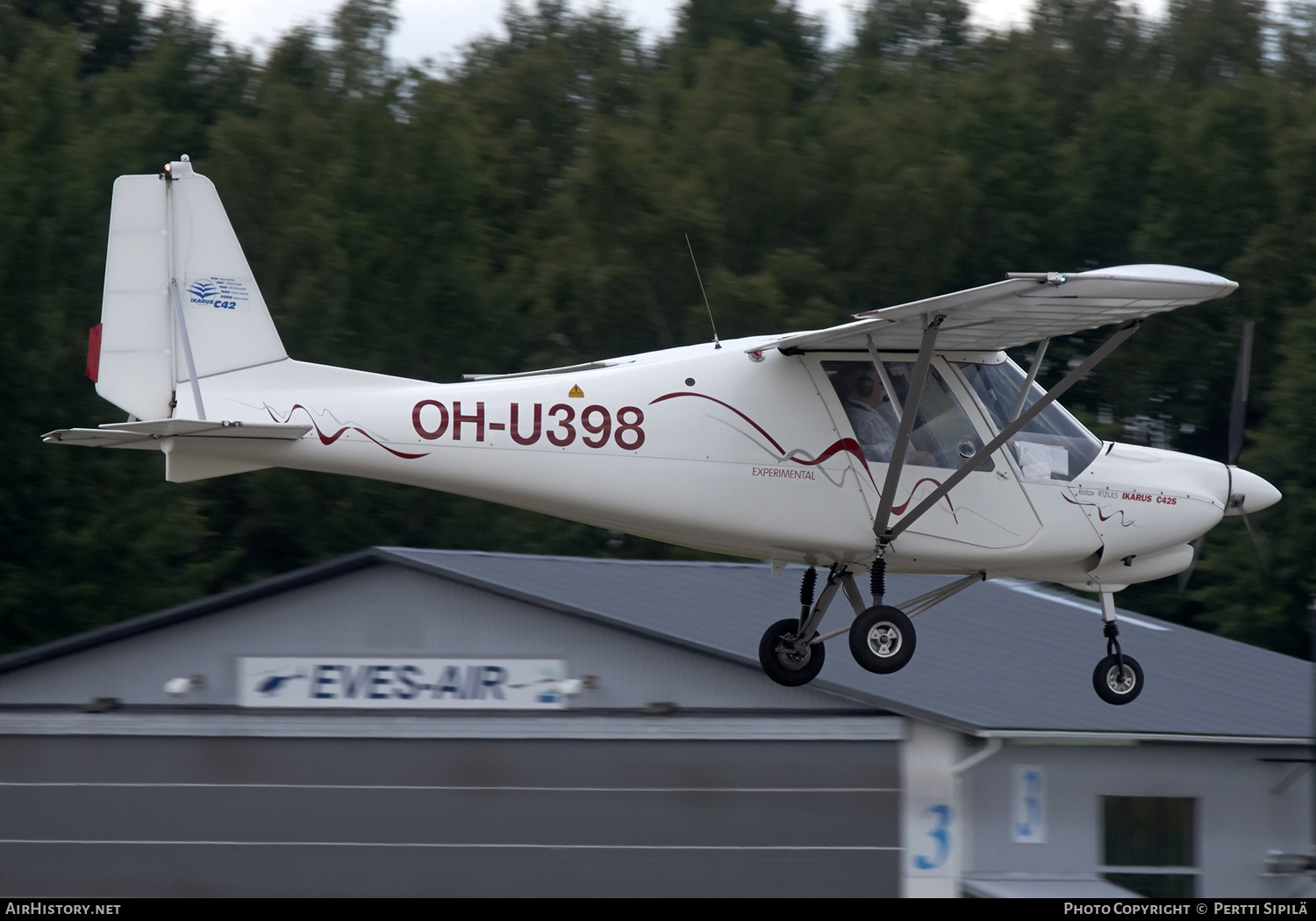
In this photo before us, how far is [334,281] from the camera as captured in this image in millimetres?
37406

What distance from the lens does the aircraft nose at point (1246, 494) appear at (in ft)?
43.6

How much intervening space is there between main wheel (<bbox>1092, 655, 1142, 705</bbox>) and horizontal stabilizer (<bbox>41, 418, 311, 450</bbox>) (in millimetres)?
6514

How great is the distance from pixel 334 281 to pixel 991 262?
1554 cm

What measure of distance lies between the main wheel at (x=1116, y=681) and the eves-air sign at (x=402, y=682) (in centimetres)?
830

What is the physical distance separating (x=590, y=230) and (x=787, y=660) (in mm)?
27444

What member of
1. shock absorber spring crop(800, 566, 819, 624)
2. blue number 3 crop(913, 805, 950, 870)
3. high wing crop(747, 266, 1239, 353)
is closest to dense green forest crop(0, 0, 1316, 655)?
blue number 3 crop(913, 805, 950, 870)

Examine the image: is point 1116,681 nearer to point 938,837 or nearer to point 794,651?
point 794,651

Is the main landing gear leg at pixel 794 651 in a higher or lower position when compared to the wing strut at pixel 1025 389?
lower

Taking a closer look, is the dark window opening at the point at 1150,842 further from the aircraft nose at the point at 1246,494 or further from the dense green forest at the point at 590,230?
the dense green forest at the point at 590,230

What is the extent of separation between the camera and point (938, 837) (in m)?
19.7

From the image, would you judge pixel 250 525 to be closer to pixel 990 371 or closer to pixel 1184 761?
pixel 1184 761

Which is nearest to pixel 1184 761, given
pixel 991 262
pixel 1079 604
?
pixel 1079 604

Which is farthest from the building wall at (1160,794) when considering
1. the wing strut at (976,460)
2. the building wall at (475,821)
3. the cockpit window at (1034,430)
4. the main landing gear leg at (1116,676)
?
the wing strut at (976,460)

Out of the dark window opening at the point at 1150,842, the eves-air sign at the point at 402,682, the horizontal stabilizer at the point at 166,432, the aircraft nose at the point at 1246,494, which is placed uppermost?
the horizontal stabilizer at the point at 166,432
